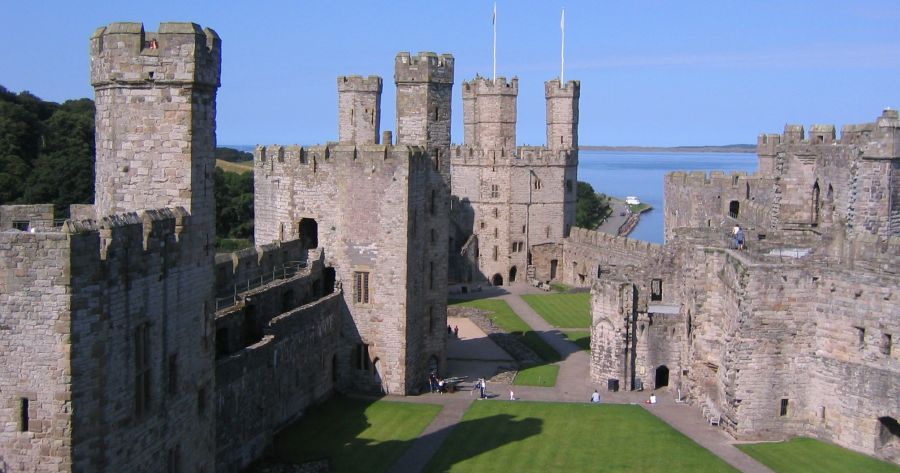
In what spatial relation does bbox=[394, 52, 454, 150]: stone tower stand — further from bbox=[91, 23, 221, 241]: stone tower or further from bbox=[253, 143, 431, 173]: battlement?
bbox=[91, 23, 221, 241]: stone tower

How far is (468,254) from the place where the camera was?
57.8m

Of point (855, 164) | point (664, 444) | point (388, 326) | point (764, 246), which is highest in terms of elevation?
point (855, 164)

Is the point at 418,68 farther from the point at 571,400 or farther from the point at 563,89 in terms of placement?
the point at 563,89

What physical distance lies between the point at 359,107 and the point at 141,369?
97.6 feet

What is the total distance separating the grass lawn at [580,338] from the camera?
40.3 meters

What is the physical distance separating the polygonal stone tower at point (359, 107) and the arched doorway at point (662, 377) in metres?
18.0

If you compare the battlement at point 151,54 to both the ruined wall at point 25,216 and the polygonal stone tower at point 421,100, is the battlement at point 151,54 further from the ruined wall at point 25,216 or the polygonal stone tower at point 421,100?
the polygonal stone tower at point 421,100

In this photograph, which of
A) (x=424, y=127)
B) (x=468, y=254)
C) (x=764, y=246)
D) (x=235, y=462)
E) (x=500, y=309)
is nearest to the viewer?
(x=235, y=462)

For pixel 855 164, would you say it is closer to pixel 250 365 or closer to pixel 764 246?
pixel 764 246

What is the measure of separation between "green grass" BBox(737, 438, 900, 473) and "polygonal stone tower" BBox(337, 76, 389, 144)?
24272 mm

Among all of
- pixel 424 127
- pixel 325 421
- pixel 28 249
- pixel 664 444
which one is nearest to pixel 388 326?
pixel 325 421

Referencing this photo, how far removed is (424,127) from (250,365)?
1321cm

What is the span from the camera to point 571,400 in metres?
31.9

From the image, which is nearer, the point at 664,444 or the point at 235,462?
the point at 235,462
